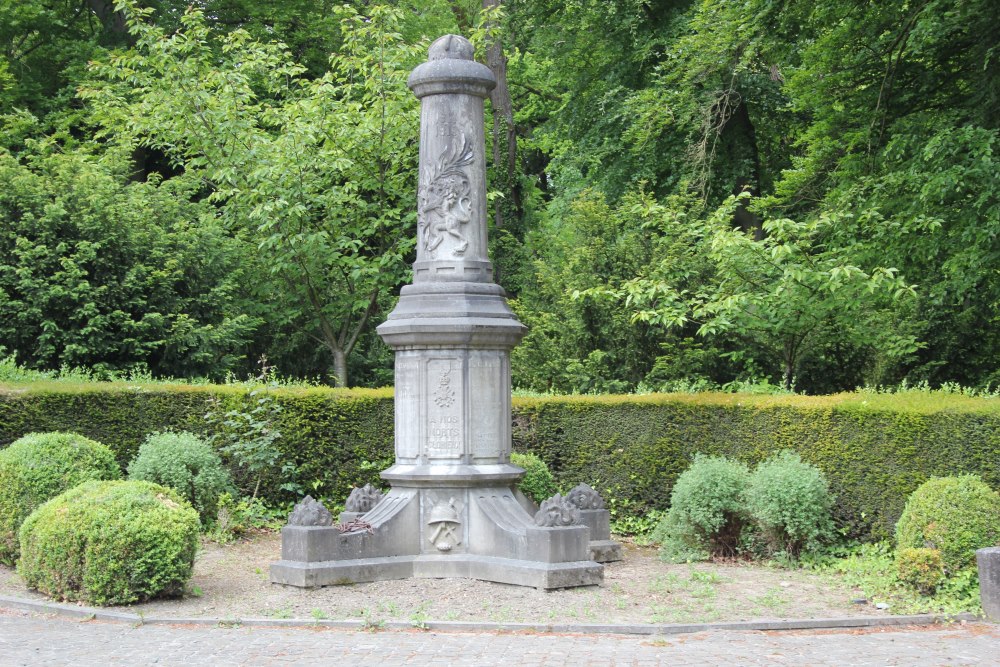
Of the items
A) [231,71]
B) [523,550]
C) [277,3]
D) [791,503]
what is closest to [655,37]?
[231,71]

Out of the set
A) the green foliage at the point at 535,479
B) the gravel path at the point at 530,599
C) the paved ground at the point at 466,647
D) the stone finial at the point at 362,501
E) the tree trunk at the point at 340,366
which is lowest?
the paved ground at the point at 466,647

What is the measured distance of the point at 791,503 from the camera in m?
11.1

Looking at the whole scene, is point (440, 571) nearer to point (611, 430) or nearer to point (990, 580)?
point (611, 430)

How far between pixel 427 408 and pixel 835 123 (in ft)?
31.7

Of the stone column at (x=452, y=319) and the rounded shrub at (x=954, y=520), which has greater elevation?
the stone column at (x=452, y=319)

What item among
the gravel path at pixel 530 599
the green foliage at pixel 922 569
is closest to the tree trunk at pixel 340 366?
the gravel path at pixel 530 599

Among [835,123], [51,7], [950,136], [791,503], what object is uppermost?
[51,7]

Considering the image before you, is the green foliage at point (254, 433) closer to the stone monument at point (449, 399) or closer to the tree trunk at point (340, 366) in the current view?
the stone monument at point (449, 399)

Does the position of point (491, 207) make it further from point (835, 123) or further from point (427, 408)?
point (427, 408)

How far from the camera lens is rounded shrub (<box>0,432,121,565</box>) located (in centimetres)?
1077

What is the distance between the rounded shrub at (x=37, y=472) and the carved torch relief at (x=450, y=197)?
13.2 ft

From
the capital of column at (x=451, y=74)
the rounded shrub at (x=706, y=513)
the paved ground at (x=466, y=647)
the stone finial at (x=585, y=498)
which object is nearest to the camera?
the paved ground at (x=466, y=647)

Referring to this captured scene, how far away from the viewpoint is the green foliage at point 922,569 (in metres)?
8.98

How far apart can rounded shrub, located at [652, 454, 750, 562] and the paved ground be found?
3.11m
